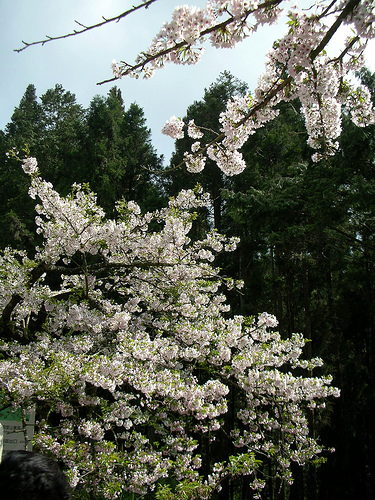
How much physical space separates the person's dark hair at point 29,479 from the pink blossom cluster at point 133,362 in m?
2.34

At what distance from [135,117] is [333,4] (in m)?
21.1

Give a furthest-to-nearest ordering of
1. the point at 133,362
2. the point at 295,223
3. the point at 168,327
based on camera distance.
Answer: the point at 295,223
the point at 168,327
the point at 133,362

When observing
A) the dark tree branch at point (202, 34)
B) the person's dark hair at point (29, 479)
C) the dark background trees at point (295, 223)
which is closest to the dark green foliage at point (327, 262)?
the dark background trees at point (295, 223)

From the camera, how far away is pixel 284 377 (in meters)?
4.54

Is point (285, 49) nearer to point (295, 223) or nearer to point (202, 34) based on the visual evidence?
point (202, 34)

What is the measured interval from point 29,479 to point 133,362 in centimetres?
286

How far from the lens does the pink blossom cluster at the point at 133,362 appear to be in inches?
145

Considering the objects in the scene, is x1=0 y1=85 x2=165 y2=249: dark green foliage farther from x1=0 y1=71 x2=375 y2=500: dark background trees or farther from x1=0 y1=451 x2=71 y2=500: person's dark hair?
x1=0 y1=451 x2=71 y2=500: person's dark hair

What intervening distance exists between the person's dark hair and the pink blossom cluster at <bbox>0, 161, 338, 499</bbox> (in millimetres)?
2344

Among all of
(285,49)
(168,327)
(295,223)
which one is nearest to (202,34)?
(285,49)

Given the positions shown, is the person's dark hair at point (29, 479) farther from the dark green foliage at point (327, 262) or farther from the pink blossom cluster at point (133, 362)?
the dark green foliage at point (327, 262)

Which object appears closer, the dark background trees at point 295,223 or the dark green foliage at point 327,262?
the dark green foliage at point 327,262

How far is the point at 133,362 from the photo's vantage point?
400 centimetres

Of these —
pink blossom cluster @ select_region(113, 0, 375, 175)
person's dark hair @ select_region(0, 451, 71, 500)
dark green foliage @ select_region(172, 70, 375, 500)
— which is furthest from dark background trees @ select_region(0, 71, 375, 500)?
person's dark hair @ select_region(0, 451, 71, 500)
